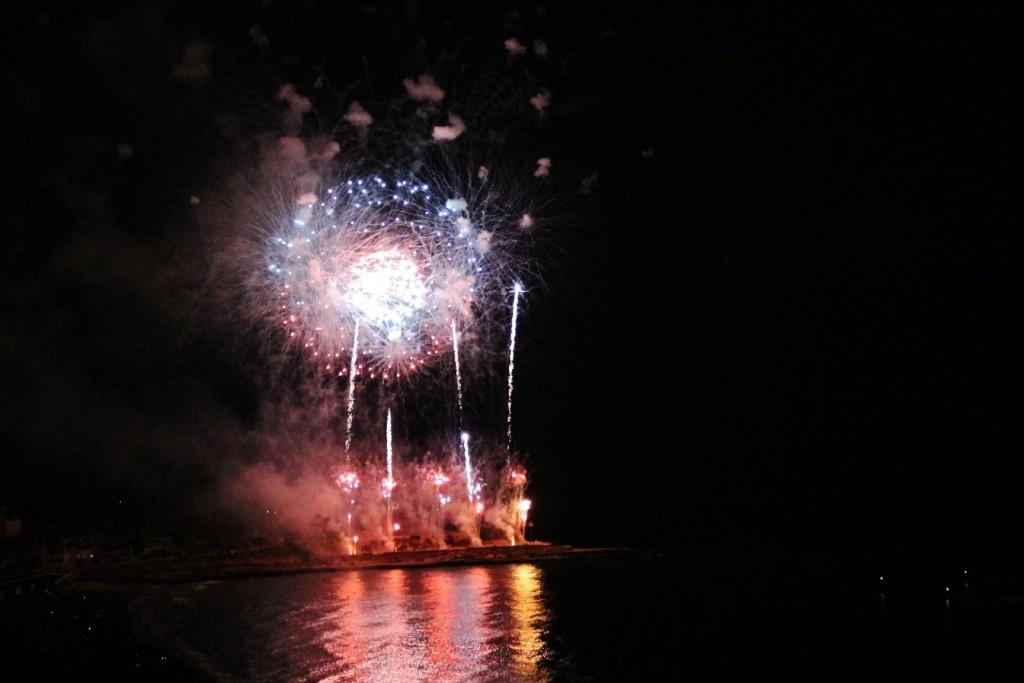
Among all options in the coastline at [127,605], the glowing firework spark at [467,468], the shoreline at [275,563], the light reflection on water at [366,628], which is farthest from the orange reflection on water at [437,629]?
the glowing firework spark at [467,468]

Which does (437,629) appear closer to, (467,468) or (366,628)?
(366,628)

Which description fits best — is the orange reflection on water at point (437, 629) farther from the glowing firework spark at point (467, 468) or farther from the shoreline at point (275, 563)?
the glowing firework spark at point (467, 468)

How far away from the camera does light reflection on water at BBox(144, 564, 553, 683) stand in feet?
38.7

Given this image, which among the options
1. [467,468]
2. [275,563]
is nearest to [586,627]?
[275,563]

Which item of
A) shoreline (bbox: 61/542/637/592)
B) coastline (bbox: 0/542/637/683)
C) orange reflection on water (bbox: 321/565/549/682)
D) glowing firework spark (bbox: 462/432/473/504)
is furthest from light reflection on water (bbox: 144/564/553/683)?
glowing firework spark (bbox: 462/432/473/504)

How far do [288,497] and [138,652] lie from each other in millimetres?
29562

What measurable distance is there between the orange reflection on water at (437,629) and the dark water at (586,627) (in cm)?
5

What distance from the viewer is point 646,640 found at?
14.1 metres

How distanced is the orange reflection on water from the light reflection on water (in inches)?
0.8

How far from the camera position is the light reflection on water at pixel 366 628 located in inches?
464

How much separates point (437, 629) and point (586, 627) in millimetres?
2834

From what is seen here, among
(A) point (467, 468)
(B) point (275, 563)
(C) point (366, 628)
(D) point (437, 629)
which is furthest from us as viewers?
(A) point (467, 468)

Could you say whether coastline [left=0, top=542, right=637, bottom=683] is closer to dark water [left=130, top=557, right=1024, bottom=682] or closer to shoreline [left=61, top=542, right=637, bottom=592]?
shoreline [left=61, top=542, right=637, bottom=592]

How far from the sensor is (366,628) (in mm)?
15500
